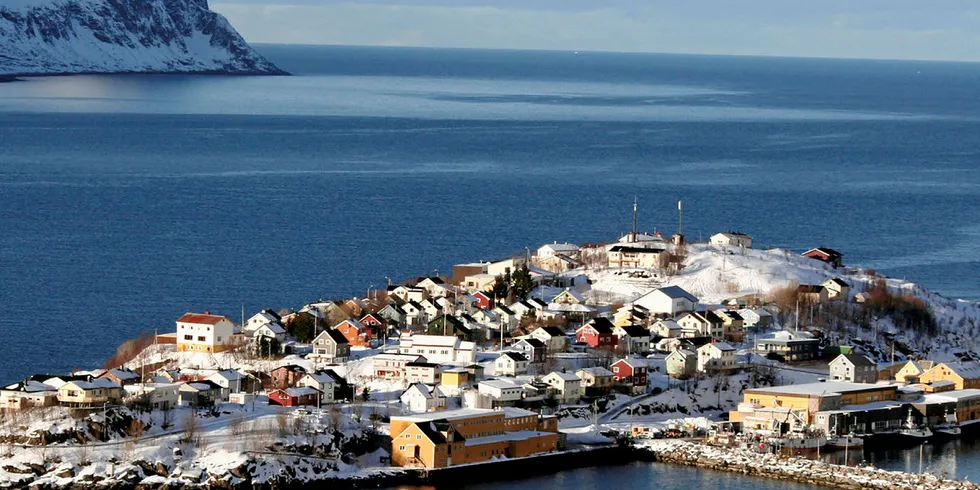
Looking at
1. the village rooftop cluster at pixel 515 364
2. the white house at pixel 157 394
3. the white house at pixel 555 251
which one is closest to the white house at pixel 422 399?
the village rooftop cluster at pixel 515 364

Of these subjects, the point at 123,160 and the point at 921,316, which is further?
the point at 123,160

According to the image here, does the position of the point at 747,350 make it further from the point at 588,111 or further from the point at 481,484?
the point at 588,111

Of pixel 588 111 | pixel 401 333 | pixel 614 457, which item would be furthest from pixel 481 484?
pixel 588 111

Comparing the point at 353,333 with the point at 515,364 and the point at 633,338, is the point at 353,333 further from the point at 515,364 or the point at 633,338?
the point at 633,338

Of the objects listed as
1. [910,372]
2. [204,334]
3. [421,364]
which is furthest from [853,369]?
[204,334]

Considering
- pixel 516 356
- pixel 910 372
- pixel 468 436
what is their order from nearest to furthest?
pixel 468 436
pixel 516 356
pixel 910 372

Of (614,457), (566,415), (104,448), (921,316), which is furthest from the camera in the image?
(921,316)

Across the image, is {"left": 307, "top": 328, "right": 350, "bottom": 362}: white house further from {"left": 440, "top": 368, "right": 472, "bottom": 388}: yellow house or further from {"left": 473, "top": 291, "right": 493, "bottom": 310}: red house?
{"left": 473, "top": 291, "right": 493, "bottom": 310}: red house
